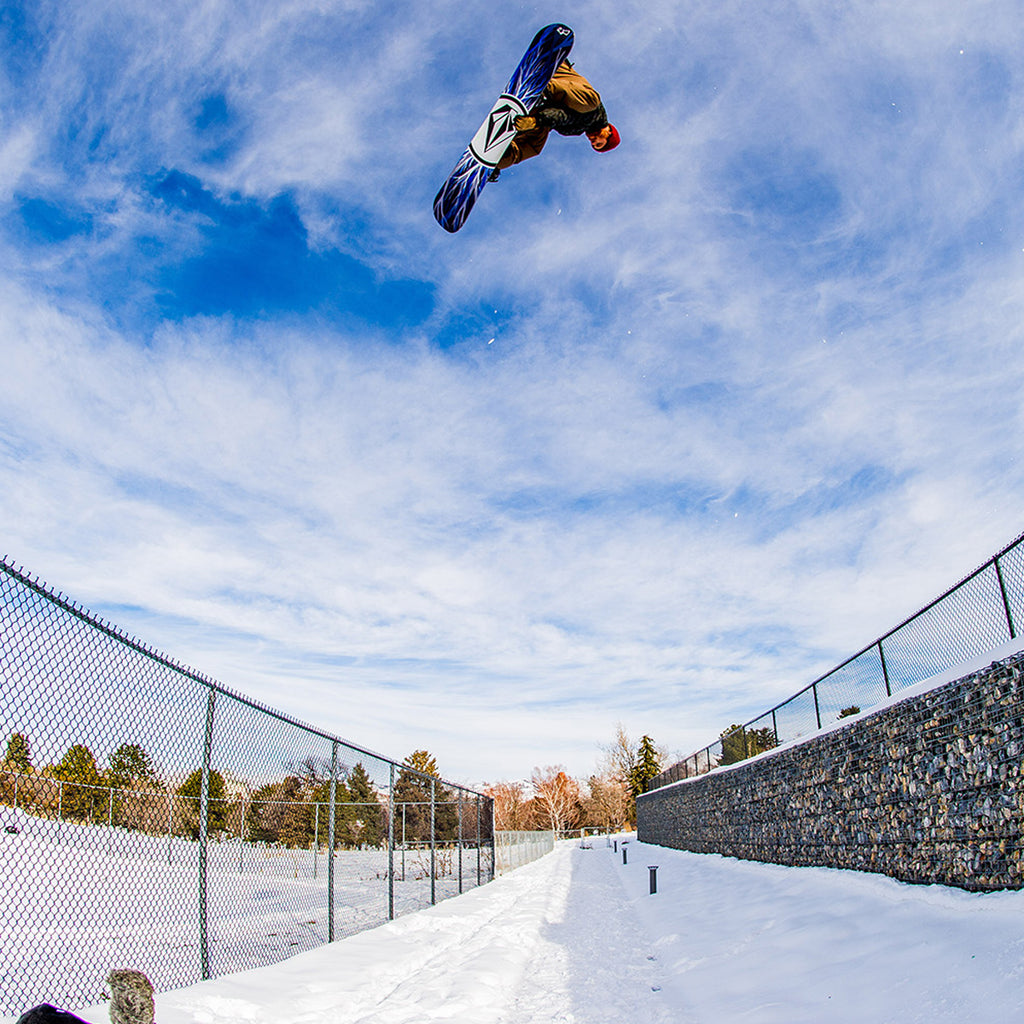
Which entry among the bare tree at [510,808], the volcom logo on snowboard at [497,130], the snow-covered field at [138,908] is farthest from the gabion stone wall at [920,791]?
the bare tree at [510,808]

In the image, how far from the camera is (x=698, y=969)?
7.21 m

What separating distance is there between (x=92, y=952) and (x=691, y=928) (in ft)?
24.2

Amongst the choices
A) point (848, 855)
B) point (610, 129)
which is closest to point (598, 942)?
point (848, 855)

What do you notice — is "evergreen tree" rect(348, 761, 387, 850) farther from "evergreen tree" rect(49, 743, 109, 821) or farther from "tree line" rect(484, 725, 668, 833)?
"tree line" rect(484, 725, 668, 833)

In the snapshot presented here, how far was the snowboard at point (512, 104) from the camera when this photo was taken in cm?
491

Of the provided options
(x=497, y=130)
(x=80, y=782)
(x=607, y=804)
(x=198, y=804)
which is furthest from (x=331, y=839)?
(x=607, y=804)

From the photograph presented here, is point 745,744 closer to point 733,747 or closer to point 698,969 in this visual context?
point 733,747

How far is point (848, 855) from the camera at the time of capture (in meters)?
8.64

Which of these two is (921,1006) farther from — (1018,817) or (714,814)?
(714,814)

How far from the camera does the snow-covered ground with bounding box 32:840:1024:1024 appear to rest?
15.1ft

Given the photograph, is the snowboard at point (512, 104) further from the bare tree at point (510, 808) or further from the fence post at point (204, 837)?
the bare tree at point (510, 808)

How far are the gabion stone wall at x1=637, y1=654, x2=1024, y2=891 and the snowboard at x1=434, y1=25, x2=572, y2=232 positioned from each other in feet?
17.5

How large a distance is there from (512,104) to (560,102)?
38 cm

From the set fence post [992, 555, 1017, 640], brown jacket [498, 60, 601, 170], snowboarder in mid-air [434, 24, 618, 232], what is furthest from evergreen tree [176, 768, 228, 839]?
fence post [992, 555, 1017, 640]
